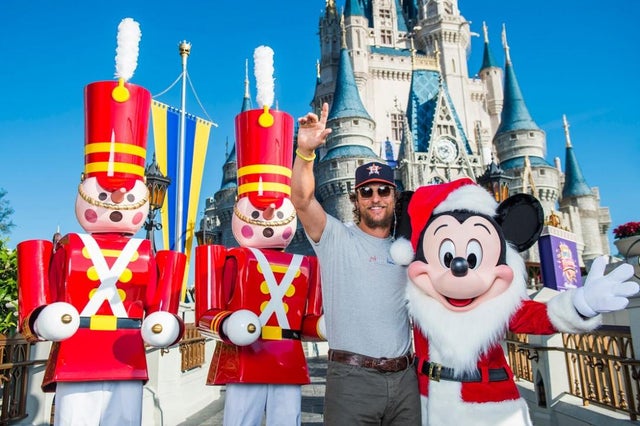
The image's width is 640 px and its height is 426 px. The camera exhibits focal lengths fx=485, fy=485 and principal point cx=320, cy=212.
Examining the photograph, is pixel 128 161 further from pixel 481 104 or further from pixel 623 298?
pixel 481 104

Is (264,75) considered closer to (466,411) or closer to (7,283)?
(466,411)

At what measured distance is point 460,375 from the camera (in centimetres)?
261

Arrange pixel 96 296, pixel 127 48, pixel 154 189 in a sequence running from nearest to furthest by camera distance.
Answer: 1. pixel 96 296
2. pixel 127 48
3. pixel 154 189

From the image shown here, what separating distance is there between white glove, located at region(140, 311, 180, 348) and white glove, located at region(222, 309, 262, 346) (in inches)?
13.8

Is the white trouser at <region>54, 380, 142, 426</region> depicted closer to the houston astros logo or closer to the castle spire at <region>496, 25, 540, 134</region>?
the houston astros logo

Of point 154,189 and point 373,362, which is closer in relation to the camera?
point 373,362

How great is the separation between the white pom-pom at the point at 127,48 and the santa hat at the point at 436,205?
249cm

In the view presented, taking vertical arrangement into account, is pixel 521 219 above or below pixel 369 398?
above

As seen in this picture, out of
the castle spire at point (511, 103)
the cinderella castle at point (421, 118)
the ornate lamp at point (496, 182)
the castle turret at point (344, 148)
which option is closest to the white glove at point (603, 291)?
the ornate lamp at point (496, 182)

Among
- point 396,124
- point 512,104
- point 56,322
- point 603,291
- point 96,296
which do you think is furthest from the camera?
point 396,124

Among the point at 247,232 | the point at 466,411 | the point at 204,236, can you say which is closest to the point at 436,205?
→ the point at 466,411

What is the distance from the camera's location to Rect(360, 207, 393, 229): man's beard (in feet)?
9.64

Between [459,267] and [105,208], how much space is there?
2.54m

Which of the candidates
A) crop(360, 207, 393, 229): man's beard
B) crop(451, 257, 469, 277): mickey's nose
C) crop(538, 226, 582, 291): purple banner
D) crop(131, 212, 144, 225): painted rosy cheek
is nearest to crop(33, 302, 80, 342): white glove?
crop(131, 212, 144, 225): painted rosy cheek
